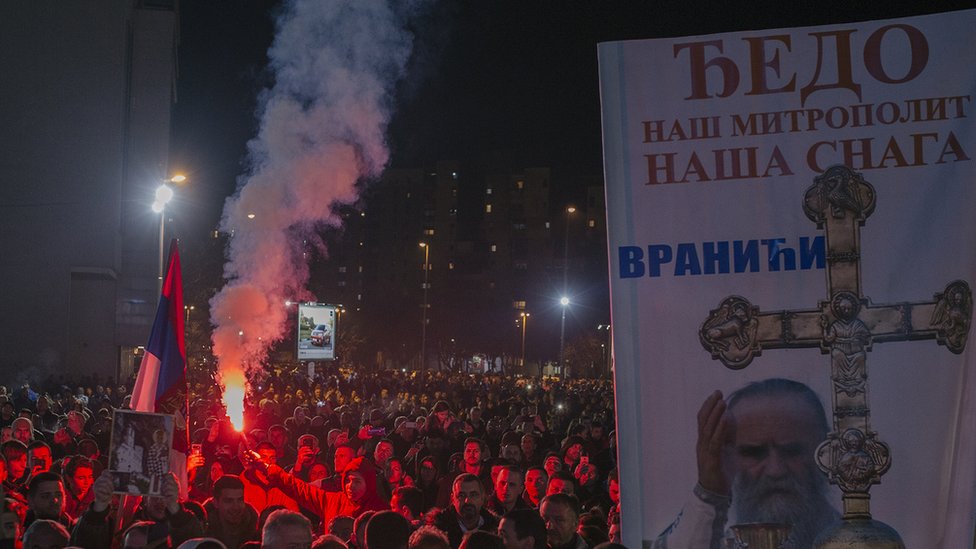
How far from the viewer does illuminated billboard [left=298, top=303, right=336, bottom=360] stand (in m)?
37.2

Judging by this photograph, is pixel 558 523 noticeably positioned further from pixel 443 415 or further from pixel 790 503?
pixel 443 415

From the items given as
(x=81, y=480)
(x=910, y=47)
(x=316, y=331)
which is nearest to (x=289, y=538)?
(x=910, y=47)

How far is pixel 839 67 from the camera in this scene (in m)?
4.10

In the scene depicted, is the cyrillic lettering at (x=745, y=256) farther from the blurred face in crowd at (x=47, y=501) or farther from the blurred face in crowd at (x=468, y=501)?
the blurred face in crowd at (x=47, y=501)

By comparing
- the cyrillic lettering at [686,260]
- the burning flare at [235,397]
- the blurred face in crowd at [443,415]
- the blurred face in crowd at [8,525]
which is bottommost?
the blurred face in crowd at [8,525]

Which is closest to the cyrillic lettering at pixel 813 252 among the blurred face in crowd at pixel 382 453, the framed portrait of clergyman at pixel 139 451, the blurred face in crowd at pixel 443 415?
the framed portrait of clergyman at pixel 139 451

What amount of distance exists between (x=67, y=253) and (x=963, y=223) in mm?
45627

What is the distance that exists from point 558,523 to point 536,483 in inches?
94.1

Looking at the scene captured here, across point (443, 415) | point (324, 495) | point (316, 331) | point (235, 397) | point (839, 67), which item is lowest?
point (324, 495)

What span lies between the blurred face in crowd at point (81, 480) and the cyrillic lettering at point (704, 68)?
6.71m

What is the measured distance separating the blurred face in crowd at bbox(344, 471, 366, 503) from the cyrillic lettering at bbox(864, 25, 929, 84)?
5.84 meters

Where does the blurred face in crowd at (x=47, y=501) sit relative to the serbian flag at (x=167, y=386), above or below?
below

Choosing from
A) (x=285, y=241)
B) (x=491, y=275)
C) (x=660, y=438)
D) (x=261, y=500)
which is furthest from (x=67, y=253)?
(x=491, y=275)

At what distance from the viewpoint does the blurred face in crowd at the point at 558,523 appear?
677 cm
